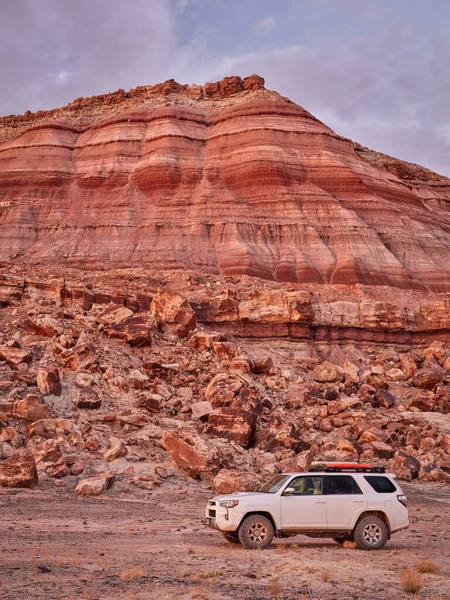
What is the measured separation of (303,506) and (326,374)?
19.1m

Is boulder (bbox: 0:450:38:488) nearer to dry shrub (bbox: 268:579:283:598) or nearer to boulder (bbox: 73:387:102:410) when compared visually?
boulder (bbox: 73:387:102:410)

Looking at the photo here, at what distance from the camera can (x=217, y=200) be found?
156 ft

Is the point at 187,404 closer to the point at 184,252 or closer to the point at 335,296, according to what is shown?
the point at 335,296

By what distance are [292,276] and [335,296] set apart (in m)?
3.69

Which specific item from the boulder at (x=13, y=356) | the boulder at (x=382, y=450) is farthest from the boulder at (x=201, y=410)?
the boulder at (x=13, y=356)

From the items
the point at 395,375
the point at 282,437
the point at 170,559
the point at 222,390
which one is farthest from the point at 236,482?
the point at 395,375

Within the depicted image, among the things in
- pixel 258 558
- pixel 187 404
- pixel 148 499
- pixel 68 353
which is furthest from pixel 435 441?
pixel 258 558

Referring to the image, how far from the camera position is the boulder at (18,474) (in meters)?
18.6

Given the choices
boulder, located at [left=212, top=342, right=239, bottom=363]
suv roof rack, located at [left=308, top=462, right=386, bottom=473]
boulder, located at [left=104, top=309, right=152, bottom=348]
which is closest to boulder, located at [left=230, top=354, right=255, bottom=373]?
boulder, located at [left=212, top=342, right=239, bottom=363]

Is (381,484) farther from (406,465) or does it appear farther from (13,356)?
(13,356)

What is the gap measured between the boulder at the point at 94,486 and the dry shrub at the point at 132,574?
31.2ft

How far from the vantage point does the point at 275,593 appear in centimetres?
874

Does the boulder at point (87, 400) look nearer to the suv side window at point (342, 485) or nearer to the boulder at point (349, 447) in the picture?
the boulder at point (349, 447)

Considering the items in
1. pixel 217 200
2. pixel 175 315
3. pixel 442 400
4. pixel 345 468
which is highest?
pixel 217 200
